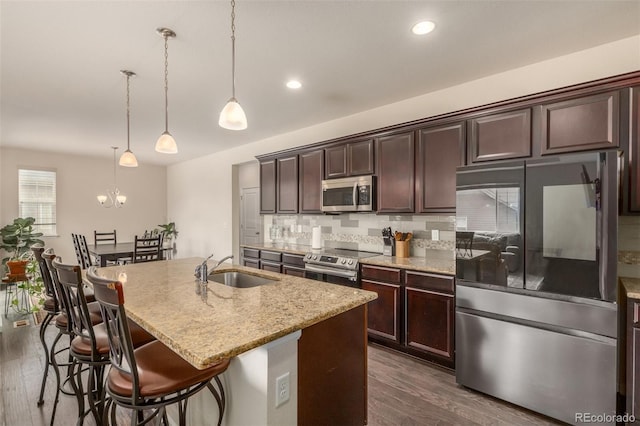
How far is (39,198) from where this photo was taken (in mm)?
6465

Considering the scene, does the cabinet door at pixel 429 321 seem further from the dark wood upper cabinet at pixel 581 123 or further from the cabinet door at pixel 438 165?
the dark wood upper cabinet at pixel 581 123

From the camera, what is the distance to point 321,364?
1593 mm

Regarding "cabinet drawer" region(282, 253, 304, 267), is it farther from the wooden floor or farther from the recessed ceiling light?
the recessed ceiling light

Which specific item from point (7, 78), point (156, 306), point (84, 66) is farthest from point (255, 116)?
point (156, 306)

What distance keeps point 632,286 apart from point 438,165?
1622 millimetres

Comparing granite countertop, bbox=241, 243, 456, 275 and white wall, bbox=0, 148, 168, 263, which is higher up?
white wall, bbox=0, 148, 168, 263

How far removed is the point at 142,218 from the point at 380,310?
7046 millimetres

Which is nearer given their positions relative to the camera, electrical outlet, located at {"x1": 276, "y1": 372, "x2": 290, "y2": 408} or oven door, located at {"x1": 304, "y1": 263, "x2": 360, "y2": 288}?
electrical outlet, located at {"x1": 276, "y1": 372, "x2": 290, "y2": 408}

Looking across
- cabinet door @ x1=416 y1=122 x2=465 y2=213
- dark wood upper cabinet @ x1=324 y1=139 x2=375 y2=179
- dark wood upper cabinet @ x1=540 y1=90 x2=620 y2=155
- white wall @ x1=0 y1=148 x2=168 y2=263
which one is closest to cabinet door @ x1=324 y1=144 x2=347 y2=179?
dark wood upper cabinet @ x1=324 y1=139 x2=375 y2=179

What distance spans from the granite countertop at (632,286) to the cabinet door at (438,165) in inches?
49.1

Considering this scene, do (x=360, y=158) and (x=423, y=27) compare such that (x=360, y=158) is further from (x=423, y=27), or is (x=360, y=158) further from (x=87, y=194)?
(x=87, y=194)

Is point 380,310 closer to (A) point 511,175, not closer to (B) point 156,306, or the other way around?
(A) point 511,175

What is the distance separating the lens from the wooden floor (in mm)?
2102

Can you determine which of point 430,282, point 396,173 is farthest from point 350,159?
point 430,282
